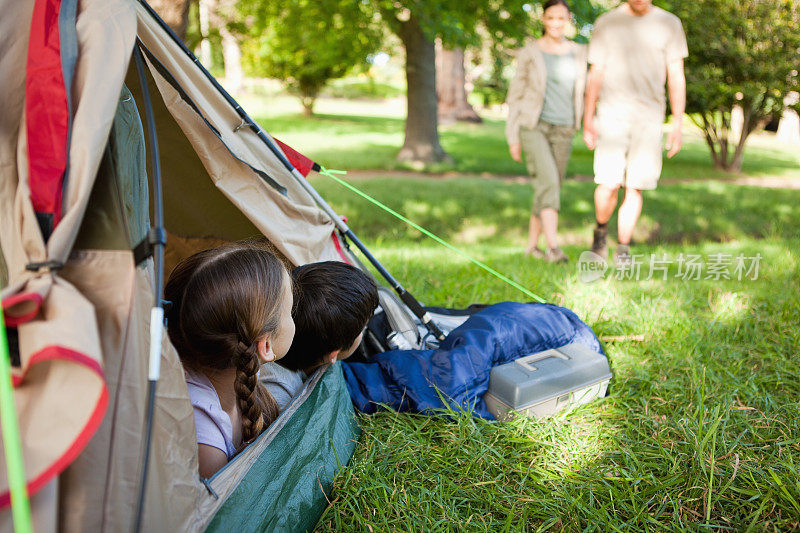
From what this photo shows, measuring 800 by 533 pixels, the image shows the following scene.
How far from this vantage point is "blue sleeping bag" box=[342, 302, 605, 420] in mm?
2250

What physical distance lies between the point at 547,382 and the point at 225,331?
1217 millimetres

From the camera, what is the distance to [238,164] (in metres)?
2.24

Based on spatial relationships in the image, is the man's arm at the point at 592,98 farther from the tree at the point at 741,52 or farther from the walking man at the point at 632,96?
the tree at the point at 741,52

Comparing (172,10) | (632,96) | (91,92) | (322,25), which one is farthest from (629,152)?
(322,25)

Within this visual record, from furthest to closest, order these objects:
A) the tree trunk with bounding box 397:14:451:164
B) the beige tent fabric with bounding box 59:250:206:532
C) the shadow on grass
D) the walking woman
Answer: the tree trunk with bounding box 397:14:451:164 → the walking woman → the shadow on grass → the beige tent fabric with bounding box 59:250:206:532

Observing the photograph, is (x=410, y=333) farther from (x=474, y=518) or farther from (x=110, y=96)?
(x=110, y=96)

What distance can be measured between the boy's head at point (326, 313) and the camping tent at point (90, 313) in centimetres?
41

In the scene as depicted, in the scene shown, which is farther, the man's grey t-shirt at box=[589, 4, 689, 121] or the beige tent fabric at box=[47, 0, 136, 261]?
the man's grey t-shirt at box=[589, 4, 689, 121]

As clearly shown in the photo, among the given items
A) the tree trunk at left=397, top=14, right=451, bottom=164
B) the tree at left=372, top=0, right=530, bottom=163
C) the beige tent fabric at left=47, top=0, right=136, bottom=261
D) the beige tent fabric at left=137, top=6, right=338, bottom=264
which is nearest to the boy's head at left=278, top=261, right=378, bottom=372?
the beige tent fabric at left=137, top=6, right=338, bottom=264

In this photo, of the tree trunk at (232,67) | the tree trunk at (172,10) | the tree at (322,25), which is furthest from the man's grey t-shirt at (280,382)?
the tree trunk at (232,67)

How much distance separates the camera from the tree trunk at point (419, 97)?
9.61m

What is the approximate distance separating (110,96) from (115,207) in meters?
0.24

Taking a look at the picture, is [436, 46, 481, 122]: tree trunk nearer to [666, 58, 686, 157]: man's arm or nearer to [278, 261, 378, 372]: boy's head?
[666, 58, 686, 157]: man's arm

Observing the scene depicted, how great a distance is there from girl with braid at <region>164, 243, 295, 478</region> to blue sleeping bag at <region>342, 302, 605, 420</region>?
610 mm
